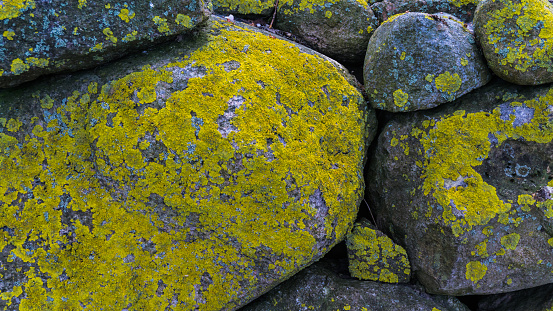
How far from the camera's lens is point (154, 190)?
392 centimetres

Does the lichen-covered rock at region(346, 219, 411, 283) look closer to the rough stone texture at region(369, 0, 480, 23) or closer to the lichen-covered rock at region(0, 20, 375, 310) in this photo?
the lichen-covered rock at region(0, 20, 375, 310)

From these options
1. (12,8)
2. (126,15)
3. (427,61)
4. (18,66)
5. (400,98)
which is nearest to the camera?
(12,8)

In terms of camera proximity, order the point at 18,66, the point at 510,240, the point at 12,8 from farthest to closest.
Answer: the point at 510,240 < the point at 18,66 < the point at 12,8

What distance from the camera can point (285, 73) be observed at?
4.50 meters

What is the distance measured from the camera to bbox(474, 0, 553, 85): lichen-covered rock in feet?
13.4

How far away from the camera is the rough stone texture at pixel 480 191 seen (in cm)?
418

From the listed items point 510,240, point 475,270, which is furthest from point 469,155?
point 475,270

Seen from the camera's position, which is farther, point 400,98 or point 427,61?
point 400,98

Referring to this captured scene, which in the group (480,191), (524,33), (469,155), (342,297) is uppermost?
(524,33)

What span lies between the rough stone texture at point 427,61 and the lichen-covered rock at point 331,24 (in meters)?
0.77

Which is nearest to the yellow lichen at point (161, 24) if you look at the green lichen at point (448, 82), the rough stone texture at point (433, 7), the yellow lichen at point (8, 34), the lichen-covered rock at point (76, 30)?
the lichen-covered rock at point (76, 30)

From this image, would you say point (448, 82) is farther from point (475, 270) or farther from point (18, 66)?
point (18, 66)

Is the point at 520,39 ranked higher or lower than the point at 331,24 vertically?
higher

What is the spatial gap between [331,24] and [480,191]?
3295 millimetres
